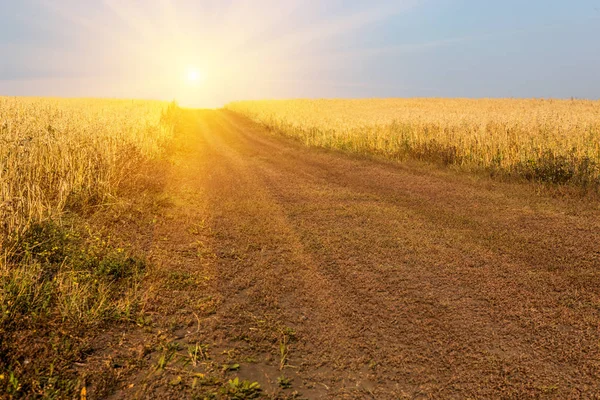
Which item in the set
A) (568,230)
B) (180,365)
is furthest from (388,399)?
(568,230)

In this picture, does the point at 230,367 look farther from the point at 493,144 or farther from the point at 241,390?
the point at 493,144

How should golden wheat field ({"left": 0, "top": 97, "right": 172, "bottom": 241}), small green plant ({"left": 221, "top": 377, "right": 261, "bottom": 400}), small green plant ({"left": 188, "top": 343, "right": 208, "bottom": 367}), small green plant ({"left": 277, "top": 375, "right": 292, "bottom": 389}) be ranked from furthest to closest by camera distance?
1. golden wheat field ({"left": 0, "top": 97, "right": 172, "bottom": 241})
2. small green plant ({"left": 188, "top": 343, "right": 208, "bottom": 367})
3. small green plant ({"left": 277, "top": 375, "right": 292, "bottom": 389})
4. small green plant ({"left": 221, "top": 377, "right": 261, "bottom": 400})

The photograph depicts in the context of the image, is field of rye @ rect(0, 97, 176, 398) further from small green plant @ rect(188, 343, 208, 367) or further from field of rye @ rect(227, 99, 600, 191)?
field of rye @ rect(227, 99, 600, 191)

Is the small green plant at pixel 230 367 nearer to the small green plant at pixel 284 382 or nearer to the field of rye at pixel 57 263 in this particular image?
the small green plant at pixel 284 382

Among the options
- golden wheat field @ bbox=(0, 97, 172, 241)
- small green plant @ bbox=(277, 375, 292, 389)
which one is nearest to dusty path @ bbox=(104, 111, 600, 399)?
small green plant @ bbox=(277, 375, 292, 389)

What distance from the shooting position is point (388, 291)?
4809 mm

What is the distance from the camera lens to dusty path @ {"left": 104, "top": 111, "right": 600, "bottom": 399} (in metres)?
3.44

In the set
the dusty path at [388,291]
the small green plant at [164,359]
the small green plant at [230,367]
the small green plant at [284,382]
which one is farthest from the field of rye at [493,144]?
the small green plant at [164,359]

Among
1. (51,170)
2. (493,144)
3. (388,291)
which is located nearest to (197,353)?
(388,291)

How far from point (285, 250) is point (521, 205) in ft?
17.2

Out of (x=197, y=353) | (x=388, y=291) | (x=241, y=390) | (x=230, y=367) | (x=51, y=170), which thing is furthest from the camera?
(x=51, y=170)

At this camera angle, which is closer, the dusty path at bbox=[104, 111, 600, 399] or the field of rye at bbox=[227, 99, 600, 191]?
the dusty path at bbox=[104, 111, 600, 399]

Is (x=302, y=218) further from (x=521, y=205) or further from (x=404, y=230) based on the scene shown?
(x=521, y=205)

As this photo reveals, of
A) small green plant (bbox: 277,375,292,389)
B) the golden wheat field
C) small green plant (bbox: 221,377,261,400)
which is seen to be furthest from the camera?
the golden wheat field
